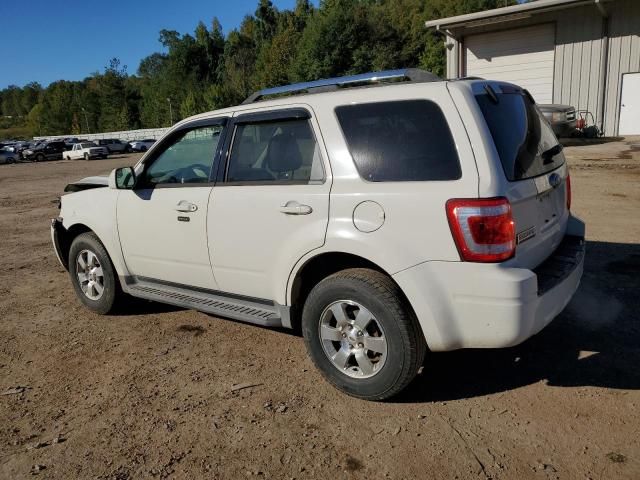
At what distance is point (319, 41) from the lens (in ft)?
204

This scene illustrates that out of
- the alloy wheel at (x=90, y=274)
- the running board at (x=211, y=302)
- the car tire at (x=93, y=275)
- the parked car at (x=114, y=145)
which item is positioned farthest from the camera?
the parked car at (x=114, y=145)

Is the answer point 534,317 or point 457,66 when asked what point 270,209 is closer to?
point 534,317

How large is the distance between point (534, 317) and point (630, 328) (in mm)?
1762

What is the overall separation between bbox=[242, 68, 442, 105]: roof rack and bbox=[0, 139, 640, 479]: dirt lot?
76.0 inches

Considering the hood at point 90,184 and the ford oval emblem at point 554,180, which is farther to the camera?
the hood at point 90,184

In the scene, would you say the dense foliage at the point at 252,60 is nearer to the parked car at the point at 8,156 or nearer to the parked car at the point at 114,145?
the parked car at the point at 114,145

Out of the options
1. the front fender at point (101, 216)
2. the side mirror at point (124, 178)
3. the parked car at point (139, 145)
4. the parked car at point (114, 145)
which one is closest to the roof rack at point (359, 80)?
the side mirror at point (124, 178)

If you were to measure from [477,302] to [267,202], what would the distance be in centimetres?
150

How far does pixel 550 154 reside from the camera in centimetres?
364

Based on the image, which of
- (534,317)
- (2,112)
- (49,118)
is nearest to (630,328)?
(534,317)

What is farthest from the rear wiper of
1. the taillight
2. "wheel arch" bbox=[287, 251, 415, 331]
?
"wheel arch" bbox=[287, 251, 415, 331]

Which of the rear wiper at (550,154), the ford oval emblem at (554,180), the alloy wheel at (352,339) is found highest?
the rear wiper at (550,154)

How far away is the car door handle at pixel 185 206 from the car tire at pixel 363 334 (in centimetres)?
119

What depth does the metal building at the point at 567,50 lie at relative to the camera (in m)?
21.1
